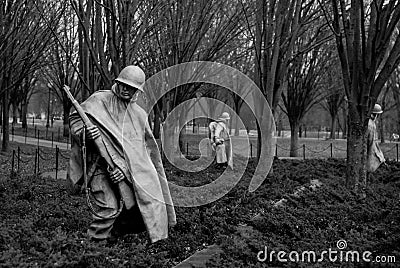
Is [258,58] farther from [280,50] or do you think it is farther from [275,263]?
[275,263]

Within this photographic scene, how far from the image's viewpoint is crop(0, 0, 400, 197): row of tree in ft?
30.3

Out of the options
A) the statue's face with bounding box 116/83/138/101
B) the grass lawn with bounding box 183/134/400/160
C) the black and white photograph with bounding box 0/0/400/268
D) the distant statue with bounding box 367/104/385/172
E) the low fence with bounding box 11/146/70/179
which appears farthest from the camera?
the grass lawn with bounding box 183/134/400/160

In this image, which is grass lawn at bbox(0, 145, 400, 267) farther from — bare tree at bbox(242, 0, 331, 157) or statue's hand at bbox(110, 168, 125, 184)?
bare tree at bbox(242, 0, 331, 157)

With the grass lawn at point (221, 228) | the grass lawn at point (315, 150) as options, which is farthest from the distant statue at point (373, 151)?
the grass lawn at point (315, 150)

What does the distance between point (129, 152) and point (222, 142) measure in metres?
9.92

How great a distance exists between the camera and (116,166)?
5.02 m

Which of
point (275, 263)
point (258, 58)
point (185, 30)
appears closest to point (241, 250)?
point (275, 263)

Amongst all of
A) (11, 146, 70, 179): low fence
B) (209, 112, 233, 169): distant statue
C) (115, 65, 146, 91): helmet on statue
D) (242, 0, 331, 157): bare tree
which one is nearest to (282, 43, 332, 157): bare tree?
(209, 112, 233, 169): distant statue

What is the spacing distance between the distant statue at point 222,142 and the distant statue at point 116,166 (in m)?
9.66

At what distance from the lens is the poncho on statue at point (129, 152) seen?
506 centimetres

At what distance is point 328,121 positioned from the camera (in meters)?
59.4

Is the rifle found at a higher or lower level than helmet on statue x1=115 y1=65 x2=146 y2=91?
lower

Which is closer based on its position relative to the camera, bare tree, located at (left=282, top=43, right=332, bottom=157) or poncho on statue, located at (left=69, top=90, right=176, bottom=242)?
poncho on statue, located at (left=69, top=90, right=176, bottom=242)

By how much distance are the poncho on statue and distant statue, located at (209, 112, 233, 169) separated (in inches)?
377
